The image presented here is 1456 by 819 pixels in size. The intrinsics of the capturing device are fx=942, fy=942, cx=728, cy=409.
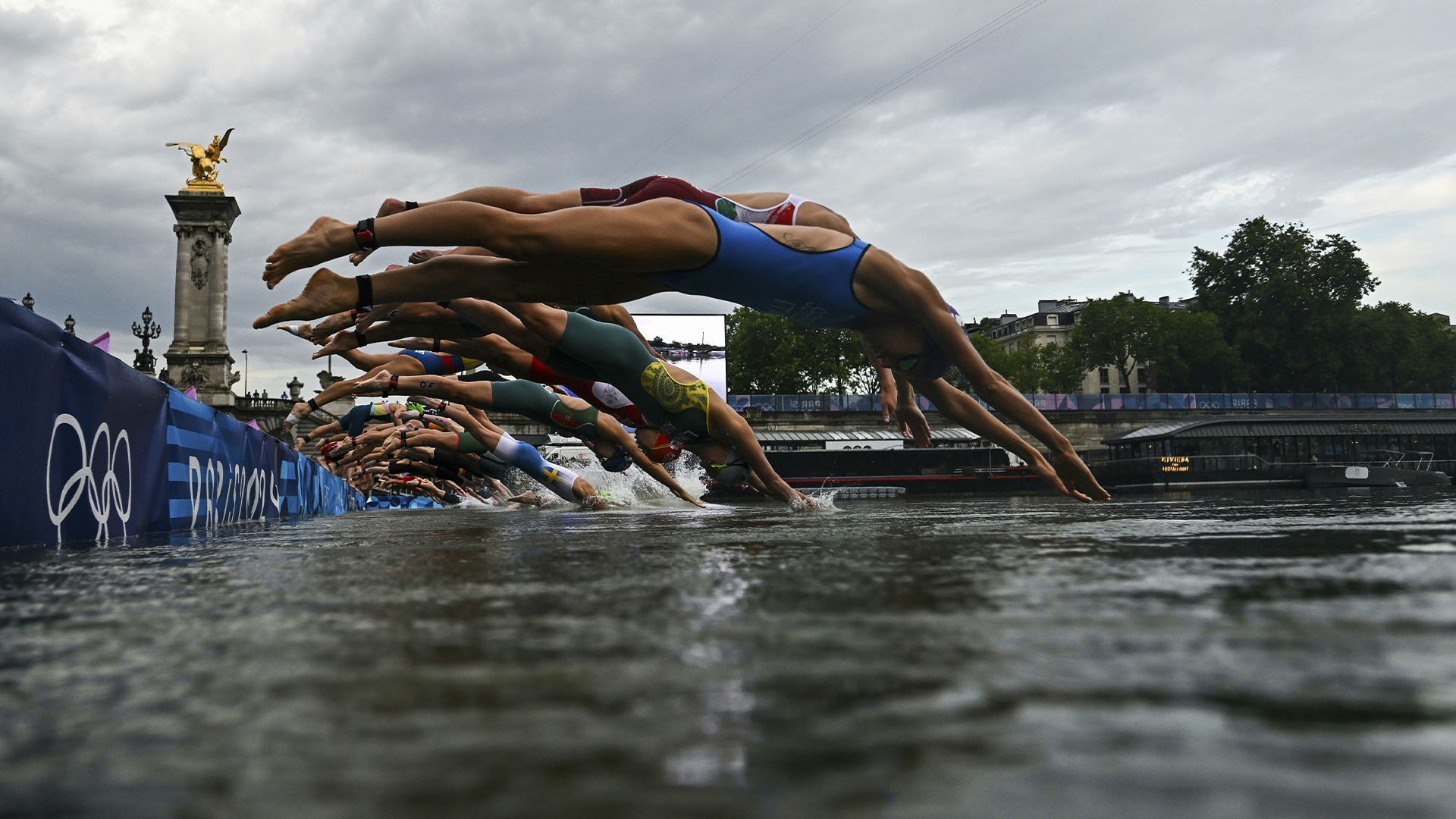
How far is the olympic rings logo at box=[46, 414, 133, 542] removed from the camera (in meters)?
4.42

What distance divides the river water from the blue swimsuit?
2.88m

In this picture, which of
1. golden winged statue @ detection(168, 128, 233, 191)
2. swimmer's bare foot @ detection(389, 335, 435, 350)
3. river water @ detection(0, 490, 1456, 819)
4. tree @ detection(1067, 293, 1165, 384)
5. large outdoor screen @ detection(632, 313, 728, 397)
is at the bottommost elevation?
river water @ detection(0, 490, 1456, 819)

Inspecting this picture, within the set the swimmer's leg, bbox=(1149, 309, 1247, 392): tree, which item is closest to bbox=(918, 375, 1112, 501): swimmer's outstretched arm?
the swimmer's leg

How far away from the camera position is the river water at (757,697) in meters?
0.61

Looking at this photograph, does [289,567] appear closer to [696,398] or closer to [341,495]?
[696,398]

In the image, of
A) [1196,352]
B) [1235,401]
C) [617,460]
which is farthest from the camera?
[1196,352]

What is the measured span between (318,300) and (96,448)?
1.69 metres

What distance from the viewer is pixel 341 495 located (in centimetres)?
1905

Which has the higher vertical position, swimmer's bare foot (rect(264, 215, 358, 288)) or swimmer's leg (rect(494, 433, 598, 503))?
swimmer's bare foot (rect(264, 215, 358, 288))

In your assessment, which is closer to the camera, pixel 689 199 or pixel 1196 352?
pixel 689 199

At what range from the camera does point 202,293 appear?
50562 millimetres

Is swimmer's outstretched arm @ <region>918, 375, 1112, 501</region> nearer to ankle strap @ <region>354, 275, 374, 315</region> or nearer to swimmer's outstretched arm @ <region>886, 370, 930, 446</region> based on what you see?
swimmer's outstretched arm @ <region>886, 370, 930, 446</region>

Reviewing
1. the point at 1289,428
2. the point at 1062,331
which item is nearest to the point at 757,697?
the point at 1289,428

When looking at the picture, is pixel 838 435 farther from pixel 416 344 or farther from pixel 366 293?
pixel 366 293
